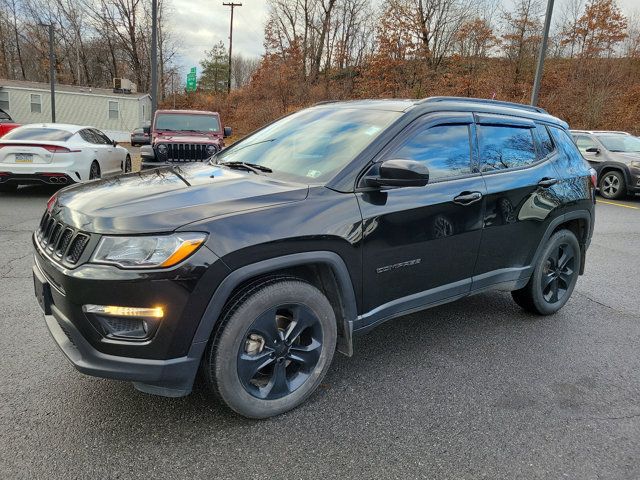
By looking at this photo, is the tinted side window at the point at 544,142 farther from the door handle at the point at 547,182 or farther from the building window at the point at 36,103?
the building window at the point at 36,103

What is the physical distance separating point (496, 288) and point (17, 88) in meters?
37.9

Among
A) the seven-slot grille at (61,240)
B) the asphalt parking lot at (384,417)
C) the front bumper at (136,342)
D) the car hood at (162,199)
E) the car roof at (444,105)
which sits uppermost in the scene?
the car roof at (444,105)

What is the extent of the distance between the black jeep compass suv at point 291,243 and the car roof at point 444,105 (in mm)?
18

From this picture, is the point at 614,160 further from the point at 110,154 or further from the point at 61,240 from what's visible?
the point at 61,240

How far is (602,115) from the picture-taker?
83.6ft

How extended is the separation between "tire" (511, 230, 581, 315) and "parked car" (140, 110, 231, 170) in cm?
670

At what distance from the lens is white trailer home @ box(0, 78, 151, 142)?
32875mm

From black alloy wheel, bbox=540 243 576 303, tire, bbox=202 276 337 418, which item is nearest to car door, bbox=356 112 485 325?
tire, bbox=202 276 337 418

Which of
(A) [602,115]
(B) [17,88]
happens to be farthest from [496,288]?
(B) [17,88]

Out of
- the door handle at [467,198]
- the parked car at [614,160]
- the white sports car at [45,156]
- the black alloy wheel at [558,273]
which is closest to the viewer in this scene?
the door handle at [467,198]

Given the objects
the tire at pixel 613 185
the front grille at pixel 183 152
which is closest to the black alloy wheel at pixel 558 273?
the front grille at pixel 183 152

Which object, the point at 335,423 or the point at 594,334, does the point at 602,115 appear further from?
the point at 335,423

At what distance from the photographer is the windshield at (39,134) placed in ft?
29.8

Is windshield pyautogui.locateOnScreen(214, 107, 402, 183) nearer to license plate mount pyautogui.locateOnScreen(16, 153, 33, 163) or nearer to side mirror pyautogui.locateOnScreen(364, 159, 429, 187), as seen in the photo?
side mirror pyautogui.locateOnScreen(364, 159, 429, 187)
